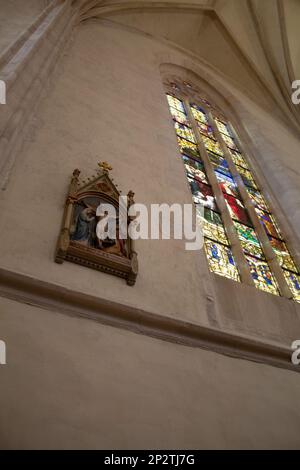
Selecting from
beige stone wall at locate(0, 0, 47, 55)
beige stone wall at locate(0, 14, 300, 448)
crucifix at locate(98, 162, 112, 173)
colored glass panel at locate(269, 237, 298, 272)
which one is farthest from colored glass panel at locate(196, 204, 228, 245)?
beige stone wall at locate(0, 0, 47, 55)

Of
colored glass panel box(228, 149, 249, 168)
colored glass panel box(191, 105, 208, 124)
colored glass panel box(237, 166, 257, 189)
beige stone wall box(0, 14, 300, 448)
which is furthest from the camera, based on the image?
colored glass panel box(191, 105, 208, 124)

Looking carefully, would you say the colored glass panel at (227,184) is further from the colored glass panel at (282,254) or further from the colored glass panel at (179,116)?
the colored glass panel at (179,116)

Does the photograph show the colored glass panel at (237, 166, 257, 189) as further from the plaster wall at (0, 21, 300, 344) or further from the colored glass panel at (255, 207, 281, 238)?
the colored glass panel at (255, 207, 281, 238)

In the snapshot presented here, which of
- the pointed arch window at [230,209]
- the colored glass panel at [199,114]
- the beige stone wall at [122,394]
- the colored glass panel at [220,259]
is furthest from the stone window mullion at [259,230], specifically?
the beige stone wall at [122,394]

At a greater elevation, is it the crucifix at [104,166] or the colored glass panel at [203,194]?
the colored glass panel at [203,194]

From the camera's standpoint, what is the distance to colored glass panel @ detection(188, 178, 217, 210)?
502 cm

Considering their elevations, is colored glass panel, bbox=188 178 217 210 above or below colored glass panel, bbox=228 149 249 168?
below

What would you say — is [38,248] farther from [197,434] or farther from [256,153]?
[256,153]

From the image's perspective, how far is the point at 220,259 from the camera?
420cm

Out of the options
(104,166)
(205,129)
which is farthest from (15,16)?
(205,129)

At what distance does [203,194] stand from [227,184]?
925 millimetres

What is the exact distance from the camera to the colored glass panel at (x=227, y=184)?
5.79m

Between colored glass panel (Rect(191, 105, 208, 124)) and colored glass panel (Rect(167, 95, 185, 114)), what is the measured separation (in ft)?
1.08

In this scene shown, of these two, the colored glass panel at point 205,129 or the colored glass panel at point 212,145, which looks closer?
the colored glass panel at point 212,145
